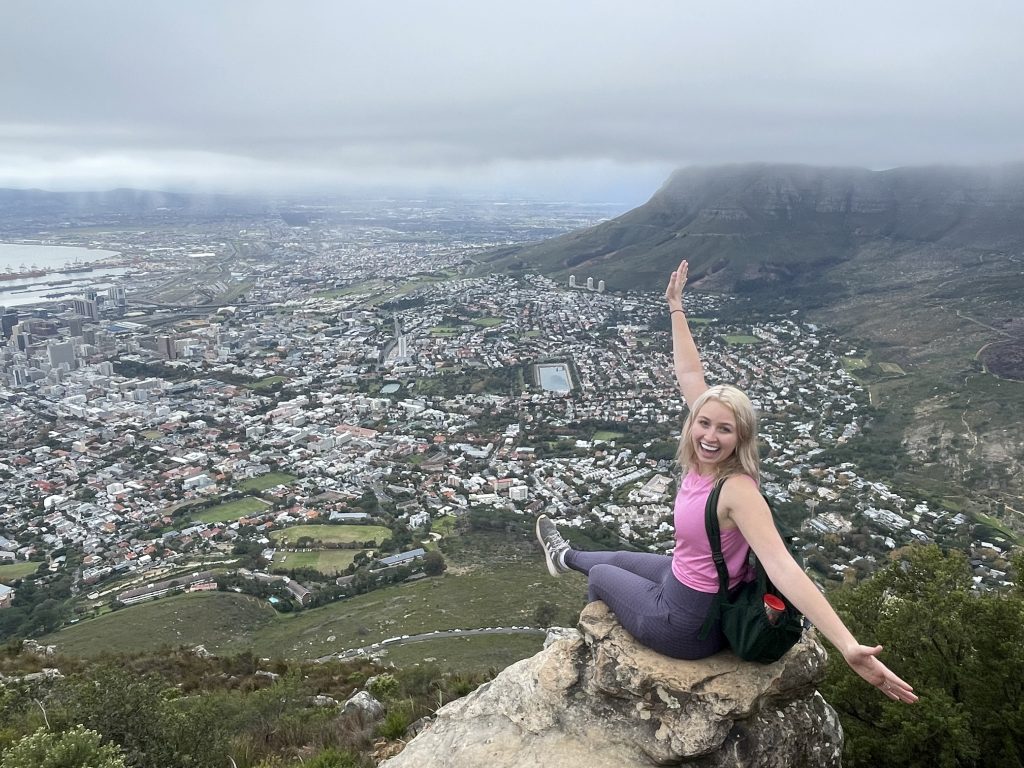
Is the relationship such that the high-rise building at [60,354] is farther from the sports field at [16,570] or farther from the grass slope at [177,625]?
the grass slope at [177,625]

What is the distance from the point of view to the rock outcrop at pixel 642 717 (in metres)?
3.97

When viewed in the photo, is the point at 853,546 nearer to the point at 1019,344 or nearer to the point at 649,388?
the point at 649,388

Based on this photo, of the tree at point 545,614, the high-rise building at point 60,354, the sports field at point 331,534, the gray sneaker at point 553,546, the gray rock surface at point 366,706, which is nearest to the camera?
the gray sneaker at point 553,546

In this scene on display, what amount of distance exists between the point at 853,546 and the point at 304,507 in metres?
31.5

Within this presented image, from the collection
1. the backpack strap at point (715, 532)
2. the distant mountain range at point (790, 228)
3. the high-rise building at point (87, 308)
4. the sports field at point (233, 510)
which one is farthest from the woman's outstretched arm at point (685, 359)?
the high-rise building at point (87, 308)

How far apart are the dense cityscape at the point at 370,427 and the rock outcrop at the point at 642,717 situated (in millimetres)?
25762

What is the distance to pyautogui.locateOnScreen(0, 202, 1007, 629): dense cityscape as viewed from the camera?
32.9 m

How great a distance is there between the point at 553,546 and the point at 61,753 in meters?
4.29

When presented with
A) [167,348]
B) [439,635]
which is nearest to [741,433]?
[439,635]

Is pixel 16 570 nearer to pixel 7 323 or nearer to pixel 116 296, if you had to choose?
pixel 7 323

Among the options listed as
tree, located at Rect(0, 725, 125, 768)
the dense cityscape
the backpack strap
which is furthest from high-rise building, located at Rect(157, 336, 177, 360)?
the backpack strap

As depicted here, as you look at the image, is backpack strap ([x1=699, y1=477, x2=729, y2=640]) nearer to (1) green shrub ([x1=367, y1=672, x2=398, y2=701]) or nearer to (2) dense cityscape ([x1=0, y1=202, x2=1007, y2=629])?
(1) green shrub ([x1=367, y1=672, x2=398, y2=701])

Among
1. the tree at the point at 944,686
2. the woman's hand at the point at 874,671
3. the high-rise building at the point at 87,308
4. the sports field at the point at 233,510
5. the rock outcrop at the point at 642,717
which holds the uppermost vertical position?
the woman's hand at the point at 874,671

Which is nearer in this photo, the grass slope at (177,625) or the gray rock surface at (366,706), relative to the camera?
the gray rock surface at (366,706)
